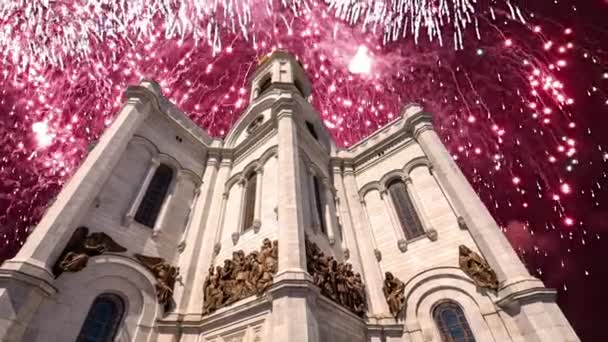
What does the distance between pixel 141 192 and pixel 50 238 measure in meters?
4.69

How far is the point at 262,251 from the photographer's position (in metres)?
10.6

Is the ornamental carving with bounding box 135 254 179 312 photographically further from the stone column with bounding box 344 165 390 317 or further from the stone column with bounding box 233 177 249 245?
the stone column with bounding box 344 165 390 317

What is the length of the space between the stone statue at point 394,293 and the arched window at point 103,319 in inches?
408

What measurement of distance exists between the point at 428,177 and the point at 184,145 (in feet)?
47.6

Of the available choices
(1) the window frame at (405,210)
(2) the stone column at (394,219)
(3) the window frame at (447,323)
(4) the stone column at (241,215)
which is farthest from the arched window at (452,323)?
(4) the stone column at (241,215)

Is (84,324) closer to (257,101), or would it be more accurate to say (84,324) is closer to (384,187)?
(384,187)

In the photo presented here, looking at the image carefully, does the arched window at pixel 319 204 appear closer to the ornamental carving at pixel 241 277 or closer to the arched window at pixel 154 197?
the ornamental carving at pixel 241 277

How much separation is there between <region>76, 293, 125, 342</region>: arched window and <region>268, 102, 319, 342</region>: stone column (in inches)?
236

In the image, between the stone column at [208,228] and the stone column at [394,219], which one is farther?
the stone column at [394,219]

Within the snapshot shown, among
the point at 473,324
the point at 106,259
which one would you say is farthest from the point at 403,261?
the point at 106,259

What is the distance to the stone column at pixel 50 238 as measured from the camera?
A: 24.3 feet

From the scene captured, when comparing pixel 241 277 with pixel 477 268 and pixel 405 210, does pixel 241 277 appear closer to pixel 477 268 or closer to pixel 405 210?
pixel 477 268

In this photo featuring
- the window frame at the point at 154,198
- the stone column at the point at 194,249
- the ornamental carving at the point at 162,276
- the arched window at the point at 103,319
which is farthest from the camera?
the window frame at the point at 154,198

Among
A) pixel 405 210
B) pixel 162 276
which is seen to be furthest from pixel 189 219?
pixel 405 210
